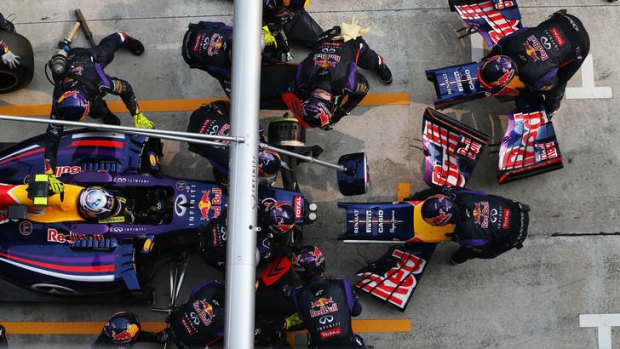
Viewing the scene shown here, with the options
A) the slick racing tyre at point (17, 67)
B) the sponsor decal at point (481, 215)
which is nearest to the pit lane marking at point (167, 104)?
the slick racing tyre at point (17, 67)

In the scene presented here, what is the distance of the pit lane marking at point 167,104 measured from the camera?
8.43 meters

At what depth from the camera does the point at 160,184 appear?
7223mm

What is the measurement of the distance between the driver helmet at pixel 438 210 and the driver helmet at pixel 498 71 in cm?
143

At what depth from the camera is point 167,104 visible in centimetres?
859

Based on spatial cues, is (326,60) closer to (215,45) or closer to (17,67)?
(215,45)

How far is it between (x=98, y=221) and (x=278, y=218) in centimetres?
206

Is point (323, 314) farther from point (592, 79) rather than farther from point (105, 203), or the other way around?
point (592, 79)

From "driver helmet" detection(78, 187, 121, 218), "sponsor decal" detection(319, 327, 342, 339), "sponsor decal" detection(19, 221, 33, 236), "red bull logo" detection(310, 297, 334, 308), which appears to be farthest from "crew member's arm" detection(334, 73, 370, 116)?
"sponsor decal" detection(19, 221, 33, 236)

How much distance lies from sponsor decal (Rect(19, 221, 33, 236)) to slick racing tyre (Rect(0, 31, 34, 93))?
89.0 inches

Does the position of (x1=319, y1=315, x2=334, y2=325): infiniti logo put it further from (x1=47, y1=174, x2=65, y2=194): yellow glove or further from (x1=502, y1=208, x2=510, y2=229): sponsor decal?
(x1=47, y1=174, x2=65, y2=194): yellow glove

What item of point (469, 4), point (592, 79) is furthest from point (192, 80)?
→ point (592, 79)

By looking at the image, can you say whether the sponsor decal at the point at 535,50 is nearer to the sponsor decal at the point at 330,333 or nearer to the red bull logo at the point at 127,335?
the sponsor decal at the point at 330,333

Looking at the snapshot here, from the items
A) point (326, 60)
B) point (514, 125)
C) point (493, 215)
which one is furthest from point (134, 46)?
point (493, 215)

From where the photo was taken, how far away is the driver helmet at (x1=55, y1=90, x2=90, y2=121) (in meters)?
6.73
